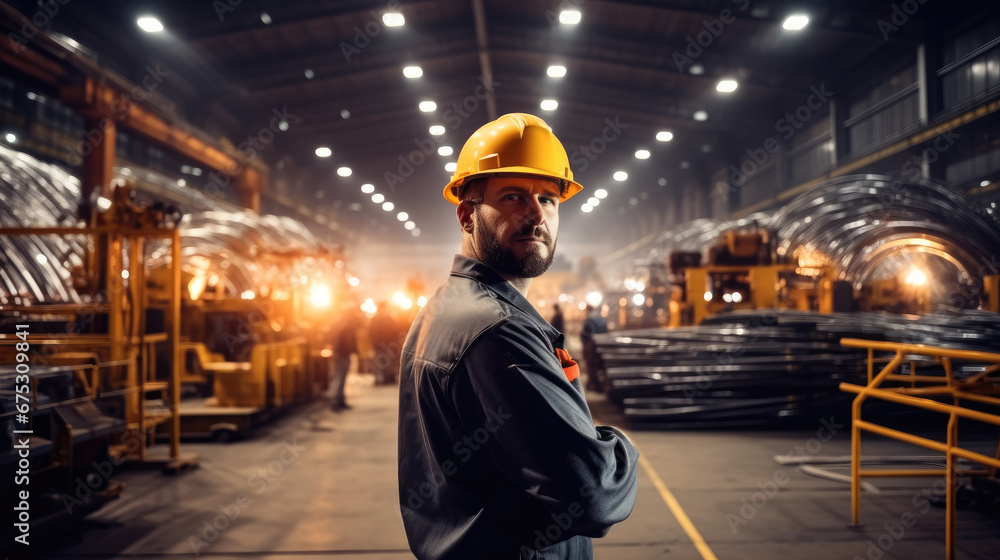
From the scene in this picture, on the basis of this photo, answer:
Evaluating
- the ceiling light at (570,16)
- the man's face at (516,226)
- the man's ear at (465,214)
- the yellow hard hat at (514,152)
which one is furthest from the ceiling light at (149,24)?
the man's face at (516,226)

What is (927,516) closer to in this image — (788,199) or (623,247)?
(788,199)

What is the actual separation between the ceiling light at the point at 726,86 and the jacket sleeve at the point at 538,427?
1818cm

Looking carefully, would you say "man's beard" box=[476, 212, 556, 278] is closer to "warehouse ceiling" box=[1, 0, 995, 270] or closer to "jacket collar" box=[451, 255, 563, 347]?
"jacket collar" box=[451, 255, 563, 347]

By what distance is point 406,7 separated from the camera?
1376 centimetres

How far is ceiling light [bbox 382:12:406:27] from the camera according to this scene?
539 inches

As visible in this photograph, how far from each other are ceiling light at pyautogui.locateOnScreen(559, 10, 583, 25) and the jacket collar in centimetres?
1405

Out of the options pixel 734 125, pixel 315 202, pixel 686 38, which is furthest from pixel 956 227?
pixel 315 202

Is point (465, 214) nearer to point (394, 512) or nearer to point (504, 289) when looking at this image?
point (504, 289)

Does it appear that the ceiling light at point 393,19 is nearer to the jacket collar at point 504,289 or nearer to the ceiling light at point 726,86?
the ceiling light at point 726,86

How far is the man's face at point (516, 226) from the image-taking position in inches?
60.1

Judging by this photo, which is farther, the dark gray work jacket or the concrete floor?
the concrete floor

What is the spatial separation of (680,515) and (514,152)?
169 inches

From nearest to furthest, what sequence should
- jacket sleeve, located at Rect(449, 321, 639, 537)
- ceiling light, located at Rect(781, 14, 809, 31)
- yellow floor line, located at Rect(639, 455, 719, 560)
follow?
jacket sleeve, located at Rect(449, 321, 639, 537) → yellow floor line, located at Rect(639, 455, 719, 560) → ceiling light, located at Rect(781, 14, 809, 31)

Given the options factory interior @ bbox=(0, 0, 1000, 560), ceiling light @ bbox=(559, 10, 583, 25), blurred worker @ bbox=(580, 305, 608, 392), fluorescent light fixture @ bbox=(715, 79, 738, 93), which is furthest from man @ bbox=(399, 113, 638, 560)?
fluorescent light fixture @ bbox=(715, 79, 738, 93)
